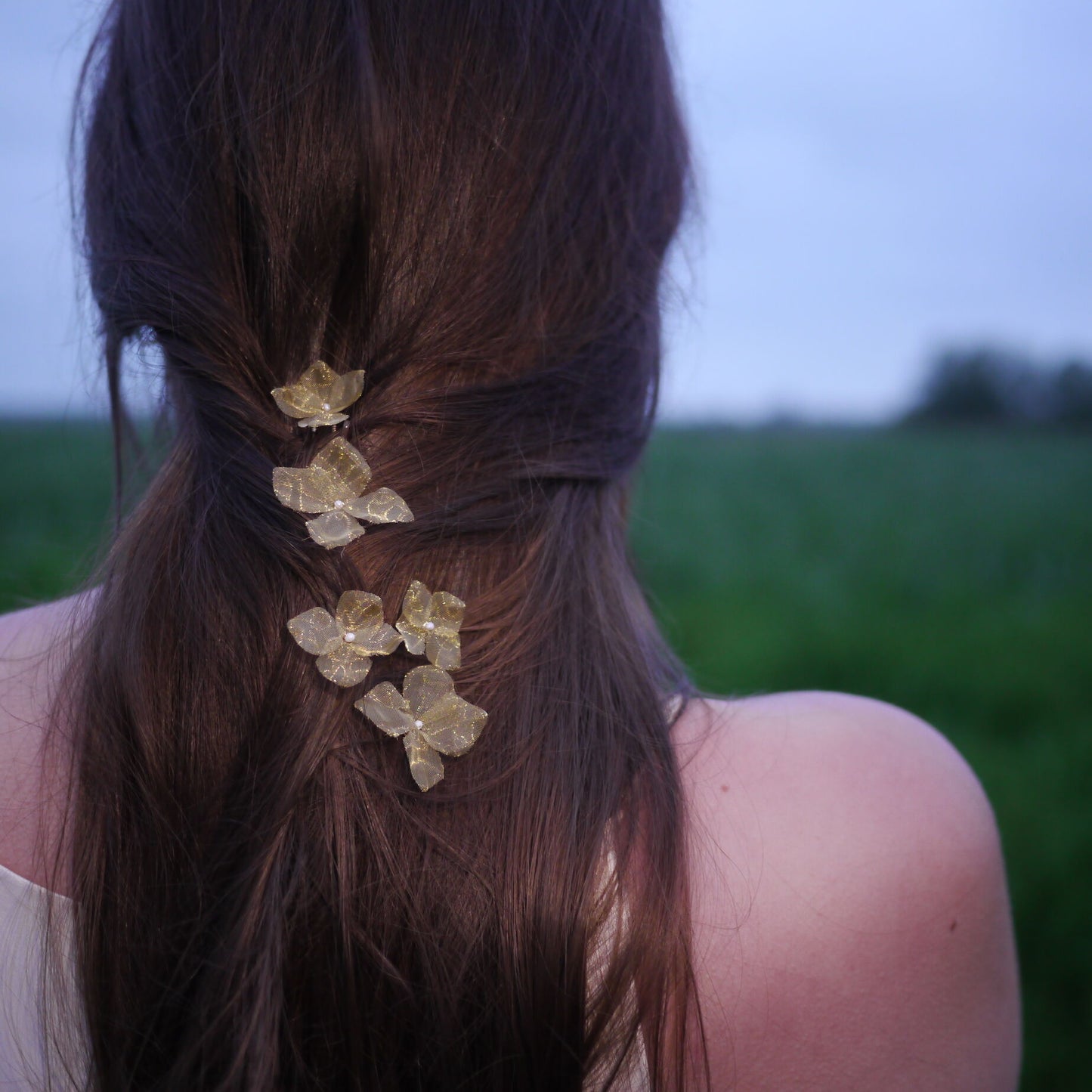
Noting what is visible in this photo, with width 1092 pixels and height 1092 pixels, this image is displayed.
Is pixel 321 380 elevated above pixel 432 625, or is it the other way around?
pixel 321 380

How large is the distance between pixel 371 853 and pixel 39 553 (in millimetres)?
5510

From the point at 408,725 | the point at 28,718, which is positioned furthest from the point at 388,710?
the point at 28,718

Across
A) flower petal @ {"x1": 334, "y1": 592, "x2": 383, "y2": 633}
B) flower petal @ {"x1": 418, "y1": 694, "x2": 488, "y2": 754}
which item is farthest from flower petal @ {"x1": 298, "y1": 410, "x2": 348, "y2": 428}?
flower petal @ {"x1": 418, "y1": 694, "x2": 488, "y2": 754}

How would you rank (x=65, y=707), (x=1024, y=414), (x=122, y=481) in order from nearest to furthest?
(x=65, y=707)
(x=122, y=481)
(x=1024, y=414)

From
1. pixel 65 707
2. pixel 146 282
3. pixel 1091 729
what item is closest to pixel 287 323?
pixel 146 282

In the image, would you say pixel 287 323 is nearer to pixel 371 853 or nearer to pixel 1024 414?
pixel 371 853

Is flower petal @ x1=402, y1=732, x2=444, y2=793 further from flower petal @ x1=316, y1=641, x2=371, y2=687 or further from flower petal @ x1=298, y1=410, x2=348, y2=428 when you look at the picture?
flower petal @ x1=298, y1=410, x2=348, y2=428

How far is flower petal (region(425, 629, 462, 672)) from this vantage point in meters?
0.80

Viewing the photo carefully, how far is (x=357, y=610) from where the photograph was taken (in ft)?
2.62

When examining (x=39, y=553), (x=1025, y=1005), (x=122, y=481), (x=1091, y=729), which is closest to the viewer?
(x=122, y=481)

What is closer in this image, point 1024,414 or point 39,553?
point 39,553

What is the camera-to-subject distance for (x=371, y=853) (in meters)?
0.79

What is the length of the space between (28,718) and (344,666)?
383mm

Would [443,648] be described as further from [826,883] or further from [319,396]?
[826,883]
